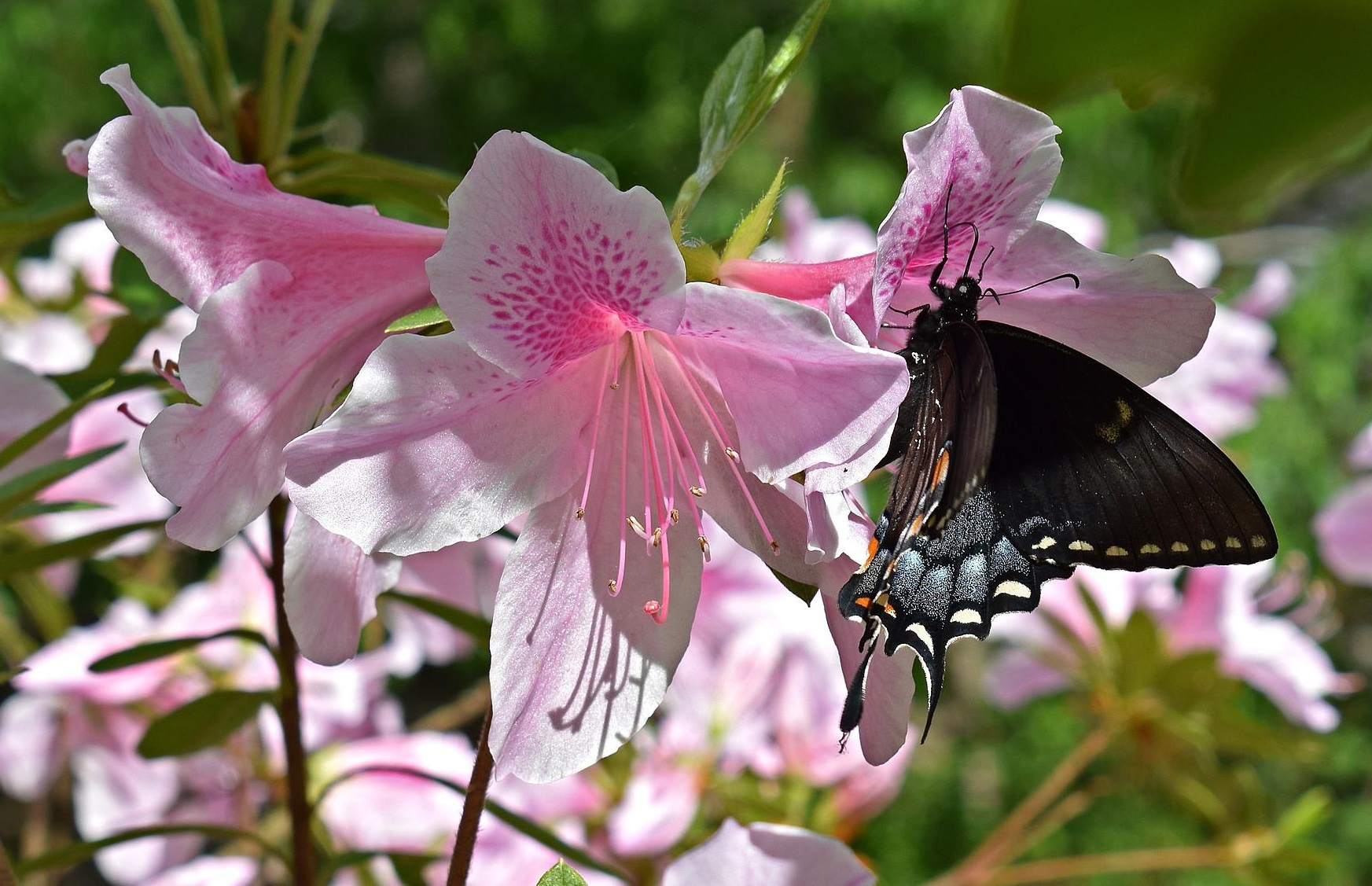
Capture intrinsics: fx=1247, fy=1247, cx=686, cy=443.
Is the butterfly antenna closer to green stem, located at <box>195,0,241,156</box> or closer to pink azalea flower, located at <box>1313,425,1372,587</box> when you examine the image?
green stem, located at <box>195,0,241,156</box>

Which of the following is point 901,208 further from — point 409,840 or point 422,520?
point 409,840

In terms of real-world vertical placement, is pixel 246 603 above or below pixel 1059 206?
below

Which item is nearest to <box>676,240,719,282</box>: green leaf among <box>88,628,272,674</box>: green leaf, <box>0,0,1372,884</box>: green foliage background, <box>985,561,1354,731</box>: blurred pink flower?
<box>88,628,272,674</box>: green leaf

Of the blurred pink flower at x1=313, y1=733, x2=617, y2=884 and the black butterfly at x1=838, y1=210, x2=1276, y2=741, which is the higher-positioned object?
the black butterfly at x1=838, y1=210, x2=1276, y2=741

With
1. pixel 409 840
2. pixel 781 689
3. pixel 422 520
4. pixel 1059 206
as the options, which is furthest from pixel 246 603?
pixel 1059 206

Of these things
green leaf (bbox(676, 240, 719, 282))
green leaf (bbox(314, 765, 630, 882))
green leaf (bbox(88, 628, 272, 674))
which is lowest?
green leaf (bbox(314, 765, 630, 882))

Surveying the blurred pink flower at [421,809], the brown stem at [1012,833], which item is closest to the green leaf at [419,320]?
the blurred pink flower at [421,809]
